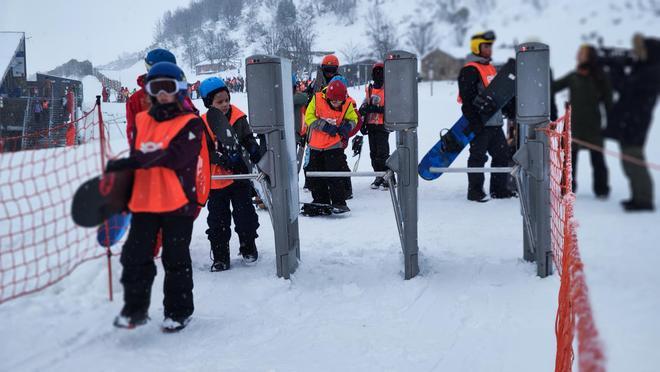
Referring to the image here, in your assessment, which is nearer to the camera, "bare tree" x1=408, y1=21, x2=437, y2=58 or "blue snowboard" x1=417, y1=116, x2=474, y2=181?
"bare tree" x1=408, y1=21, x2=437, y2=58

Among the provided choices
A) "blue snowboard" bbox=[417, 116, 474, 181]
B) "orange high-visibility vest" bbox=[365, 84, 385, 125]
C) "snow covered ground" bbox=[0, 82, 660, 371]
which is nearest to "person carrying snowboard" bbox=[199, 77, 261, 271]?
"snow covered ground" bbox=[0, 82, 660, 371]

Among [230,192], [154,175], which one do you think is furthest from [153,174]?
[230,192]

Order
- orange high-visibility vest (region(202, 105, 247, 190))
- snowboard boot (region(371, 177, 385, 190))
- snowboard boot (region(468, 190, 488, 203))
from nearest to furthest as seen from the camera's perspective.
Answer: orange high-visibility vest (region(202, 105, 247, 190))
snowboard boot (region(468, 190, 488, 203))
snowboard boot (region(371, 177, 385, 190))

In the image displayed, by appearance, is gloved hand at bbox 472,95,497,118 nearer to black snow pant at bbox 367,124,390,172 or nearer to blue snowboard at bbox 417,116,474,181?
blue snowboard at bbox 417,116,474,181

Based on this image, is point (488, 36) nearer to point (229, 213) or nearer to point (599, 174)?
point (599, 174)

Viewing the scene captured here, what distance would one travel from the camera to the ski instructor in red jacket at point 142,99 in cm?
91

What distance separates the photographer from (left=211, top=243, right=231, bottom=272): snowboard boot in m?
3.68

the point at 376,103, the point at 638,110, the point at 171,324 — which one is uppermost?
the point at 376,103

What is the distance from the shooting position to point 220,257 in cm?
370

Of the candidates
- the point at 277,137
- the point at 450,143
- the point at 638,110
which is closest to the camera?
the point at 638,110

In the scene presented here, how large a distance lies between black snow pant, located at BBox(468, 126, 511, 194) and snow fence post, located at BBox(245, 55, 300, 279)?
2.26m

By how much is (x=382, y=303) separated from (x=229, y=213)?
4.10 ft

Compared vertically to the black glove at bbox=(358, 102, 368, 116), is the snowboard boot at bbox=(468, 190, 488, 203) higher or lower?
lower

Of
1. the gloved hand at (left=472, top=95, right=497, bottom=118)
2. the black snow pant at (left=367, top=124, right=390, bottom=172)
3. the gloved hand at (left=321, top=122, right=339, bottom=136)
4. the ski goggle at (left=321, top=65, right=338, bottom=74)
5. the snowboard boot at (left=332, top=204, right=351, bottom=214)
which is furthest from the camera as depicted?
the black snow pant at (left=367, top=124, right=390, bottom=172)
